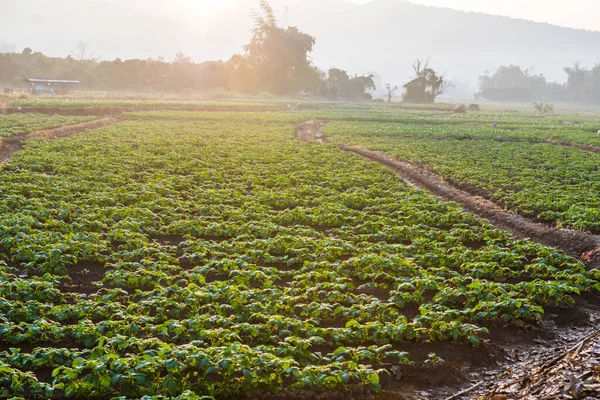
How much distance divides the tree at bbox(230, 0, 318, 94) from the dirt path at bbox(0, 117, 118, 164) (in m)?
75.2

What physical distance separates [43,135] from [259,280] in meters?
27.5

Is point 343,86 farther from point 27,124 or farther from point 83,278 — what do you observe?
point 83,278

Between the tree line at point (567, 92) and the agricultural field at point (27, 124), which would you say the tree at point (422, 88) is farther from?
the agricultural field at point (27, 124)

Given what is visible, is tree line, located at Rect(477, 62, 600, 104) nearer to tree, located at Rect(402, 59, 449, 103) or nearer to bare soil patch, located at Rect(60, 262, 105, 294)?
tree, located at Rect(402, 59, 449, 103)

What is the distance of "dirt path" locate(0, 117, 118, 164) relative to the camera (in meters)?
27.1

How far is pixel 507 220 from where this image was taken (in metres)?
16.4

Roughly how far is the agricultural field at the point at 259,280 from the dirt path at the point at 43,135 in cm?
550

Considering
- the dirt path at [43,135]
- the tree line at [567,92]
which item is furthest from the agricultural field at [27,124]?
the tree line at [567,92]

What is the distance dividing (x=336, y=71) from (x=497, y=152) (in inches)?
3902

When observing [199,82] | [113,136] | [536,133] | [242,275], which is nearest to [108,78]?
[199,82]

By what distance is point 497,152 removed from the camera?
31.7m

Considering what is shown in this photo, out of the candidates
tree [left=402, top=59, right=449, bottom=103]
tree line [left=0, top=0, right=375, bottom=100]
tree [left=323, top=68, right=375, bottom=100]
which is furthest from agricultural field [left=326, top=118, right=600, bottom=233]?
tree [left=323, top=68, right=375, bottom=100]

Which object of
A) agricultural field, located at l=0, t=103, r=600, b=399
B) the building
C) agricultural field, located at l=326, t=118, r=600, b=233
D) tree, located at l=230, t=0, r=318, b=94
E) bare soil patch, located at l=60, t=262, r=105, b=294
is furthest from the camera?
tree, located at l=230, t=0, r=318, b=94

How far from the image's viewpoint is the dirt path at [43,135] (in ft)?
89.0
